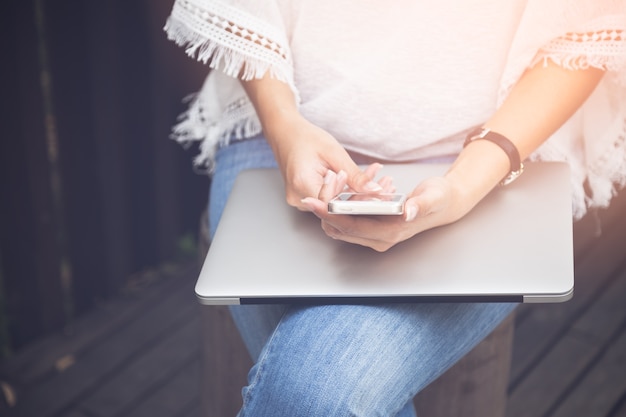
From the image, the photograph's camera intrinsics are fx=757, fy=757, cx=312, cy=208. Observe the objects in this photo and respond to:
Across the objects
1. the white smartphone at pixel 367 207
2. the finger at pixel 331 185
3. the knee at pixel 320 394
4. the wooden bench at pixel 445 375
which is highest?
the white smartphone at pixel 367 207

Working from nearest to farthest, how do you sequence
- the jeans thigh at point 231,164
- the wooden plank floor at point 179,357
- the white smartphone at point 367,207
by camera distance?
the white smartphone at point 367,207
the jeans thigh at point 231,164
the wooden plank floor at point 179,357

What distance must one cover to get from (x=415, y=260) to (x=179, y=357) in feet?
3.74

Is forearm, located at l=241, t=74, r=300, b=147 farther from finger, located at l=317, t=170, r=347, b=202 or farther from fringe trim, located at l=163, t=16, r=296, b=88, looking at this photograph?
finger, located at l=317, t=170, r=347, b=202

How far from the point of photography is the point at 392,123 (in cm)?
112

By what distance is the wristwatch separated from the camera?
99cm

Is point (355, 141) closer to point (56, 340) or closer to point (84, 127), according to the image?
point (84, 127)

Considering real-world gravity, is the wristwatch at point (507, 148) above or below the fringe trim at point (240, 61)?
below

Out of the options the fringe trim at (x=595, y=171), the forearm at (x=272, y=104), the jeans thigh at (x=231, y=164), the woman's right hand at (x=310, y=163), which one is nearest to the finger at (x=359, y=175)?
the woman's right hand at (x=310, y=163)

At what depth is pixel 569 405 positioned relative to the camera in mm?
1638

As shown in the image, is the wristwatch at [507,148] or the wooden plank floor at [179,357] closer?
the wristwatch at [507,148]

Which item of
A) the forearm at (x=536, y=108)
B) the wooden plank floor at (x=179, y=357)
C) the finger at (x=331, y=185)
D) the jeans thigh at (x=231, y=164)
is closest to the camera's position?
the finger at (x=331, y=185)

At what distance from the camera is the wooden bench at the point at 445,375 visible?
1.21 meters

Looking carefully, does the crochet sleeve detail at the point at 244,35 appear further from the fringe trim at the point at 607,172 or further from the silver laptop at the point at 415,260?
the fringe trim at the point at 607,172

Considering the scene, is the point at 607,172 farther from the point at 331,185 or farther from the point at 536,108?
the point at 331,185
